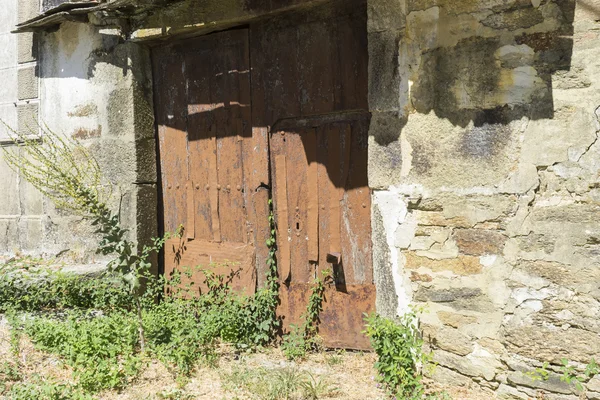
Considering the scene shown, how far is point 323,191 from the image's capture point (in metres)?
3.96

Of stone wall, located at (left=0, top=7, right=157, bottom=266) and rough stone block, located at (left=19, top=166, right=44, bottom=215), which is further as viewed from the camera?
rough stone block, located at (left=19, top=166, right=44, bottom=215)

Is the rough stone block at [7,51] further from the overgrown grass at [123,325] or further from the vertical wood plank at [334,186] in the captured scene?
the vertical wood plank at [334,186]

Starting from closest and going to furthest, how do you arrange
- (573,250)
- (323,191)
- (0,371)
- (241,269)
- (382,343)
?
(573,250) → (382,343) → (0,371) → (323,191) → (241,269)

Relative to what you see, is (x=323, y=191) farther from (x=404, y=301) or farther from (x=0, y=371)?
(x=0, y=371)

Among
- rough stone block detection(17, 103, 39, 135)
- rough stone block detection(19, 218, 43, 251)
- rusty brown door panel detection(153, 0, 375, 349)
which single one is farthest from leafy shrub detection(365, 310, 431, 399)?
rough stone block detection(17, 103, 39, 135)

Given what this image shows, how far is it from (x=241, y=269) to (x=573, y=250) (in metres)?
2.27

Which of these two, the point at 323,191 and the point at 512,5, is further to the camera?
the point at 323,191

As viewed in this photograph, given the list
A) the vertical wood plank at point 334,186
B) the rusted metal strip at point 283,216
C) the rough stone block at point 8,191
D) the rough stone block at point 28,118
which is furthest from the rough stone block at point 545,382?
the rough stone block at point 8,191

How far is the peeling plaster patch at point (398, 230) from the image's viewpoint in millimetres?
3307

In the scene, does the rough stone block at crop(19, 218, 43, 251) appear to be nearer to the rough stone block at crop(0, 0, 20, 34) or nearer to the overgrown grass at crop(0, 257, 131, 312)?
the overgrown grass at crop(0, 257, 131, 312)

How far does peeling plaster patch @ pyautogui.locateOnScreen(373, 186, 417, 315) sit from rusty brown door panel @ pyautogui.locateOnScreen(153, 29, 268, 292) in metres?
1.09

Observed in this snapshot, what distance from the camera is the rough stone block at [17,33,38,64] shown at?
16.8 ft

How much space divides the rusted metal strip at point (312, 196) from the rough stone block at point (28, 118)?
8.28ft

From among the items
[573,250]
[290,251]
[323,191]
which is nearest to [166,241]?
[290,251]
